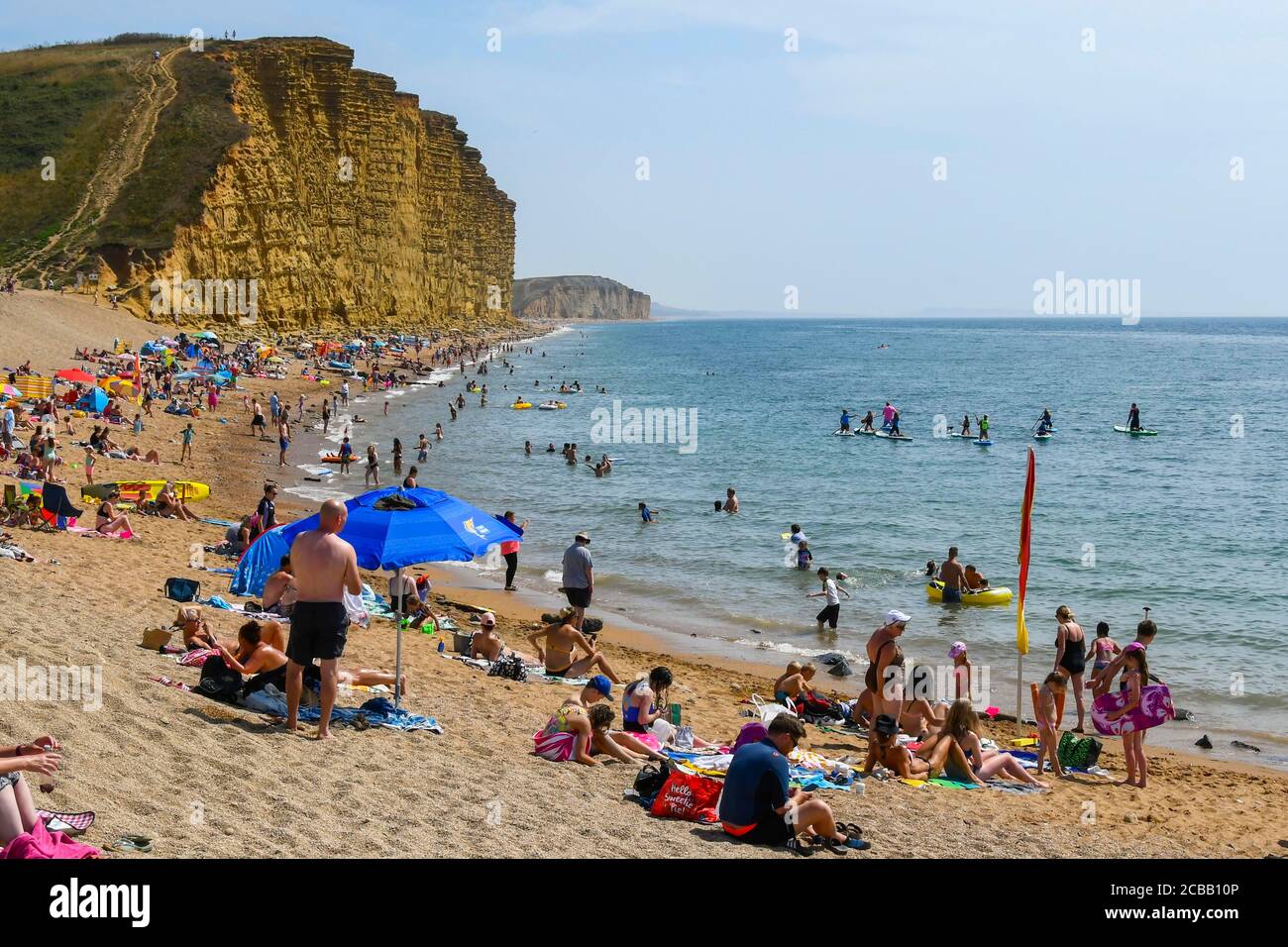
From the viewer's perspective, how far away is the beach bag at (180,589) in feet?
40.5

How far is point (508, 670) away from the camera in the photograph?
1192 cm

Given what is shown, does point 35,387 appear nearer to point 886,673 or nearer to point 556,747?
point 556,747

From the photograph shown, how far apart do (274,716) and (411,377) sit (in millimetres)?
58771

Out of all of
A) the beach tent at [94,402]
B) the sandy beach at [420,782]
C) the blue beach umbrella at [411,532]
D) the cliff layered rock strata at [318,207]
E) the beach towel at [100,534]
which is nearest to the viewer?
the sandy beach at [420,782]

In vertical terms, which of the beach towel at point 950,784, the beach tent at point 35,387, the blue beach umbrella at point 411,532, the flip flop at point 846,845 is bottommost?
the beach towel at point 950,784

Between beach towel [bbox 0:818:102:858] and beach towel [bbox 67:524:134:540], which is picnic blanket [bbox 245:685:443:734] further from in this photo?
beach towel [bbox 67:524:134:540]

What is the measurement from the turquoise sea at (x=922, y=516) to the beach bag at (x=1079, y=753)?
285cm

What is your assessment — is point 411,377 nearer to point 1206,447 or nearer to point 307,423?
point 307,423

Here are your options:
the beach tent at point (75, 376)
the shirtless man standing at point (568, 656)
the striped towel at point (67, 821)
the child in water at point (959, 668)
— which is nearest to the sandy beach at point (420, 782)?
Answer: the striped towel at point (67, 821)

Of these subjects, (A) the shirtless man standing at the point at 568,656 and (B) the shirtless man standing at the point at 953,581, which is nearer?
(A) the shirtless man standing at the point at 568,656

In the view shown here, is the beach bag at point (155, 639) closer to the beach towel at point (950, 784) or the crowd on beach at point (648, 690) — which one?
the crowd on beach at point (648, 690)

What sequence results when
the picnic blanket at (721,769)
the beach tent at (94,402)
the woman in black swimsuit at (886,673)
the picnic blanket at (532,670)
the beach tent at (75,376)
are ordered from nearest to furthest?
the picnic blanket at (721,769) → the woman in black swimsuit at (886,673) → the picnic blanket at (532,670) → the beach tent at (94,402) → the beach tent at (75,376)
